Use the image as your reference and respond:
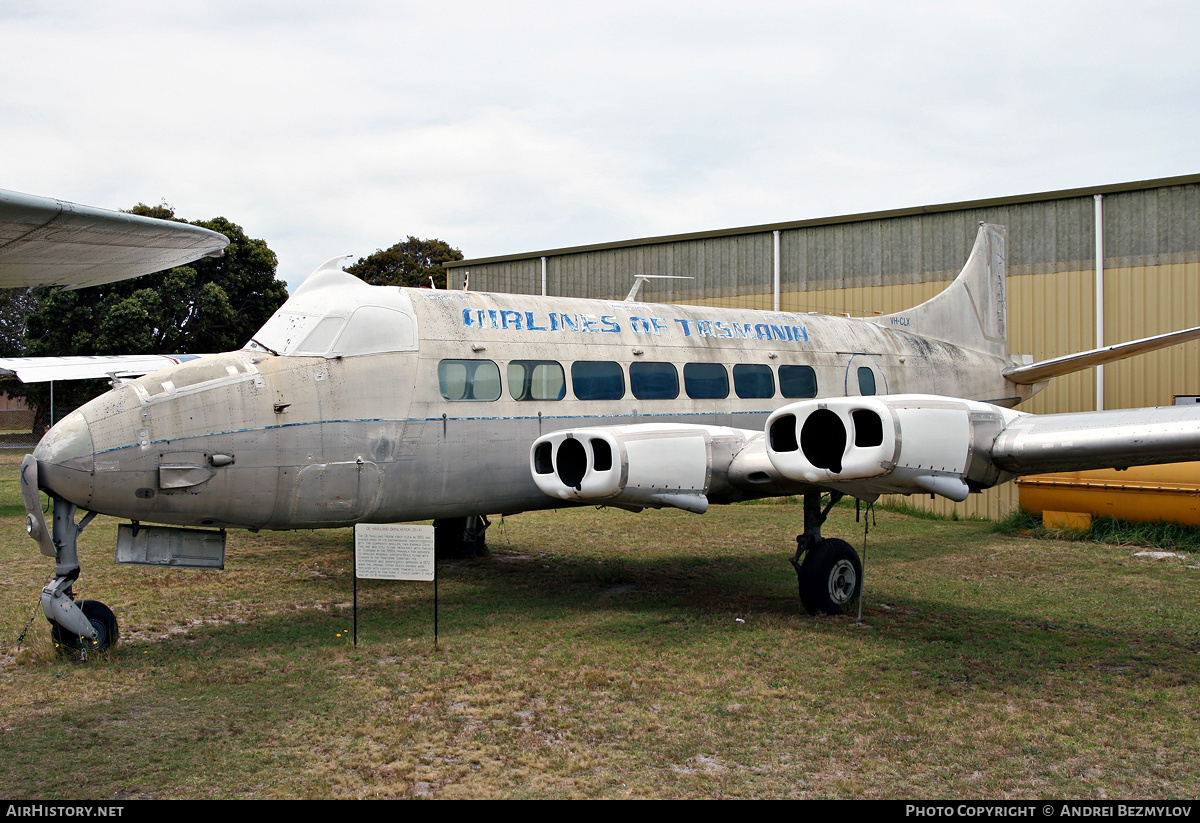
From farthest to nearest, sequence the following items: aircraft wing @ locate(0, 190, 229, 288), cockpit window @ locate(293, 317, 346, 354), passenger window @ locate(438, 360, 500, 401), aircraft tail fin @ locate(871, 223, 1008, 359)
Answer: aircraft tail fin @ locate(871, 223, 1008, 359)
passenger window @ locate(438, 360, 500, 401)
aircraft wing @ locate(0, 190, 229, 288)
cockpit window @ locate(293, 317, 346, 354)

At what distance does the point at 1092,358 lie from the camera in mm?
13297

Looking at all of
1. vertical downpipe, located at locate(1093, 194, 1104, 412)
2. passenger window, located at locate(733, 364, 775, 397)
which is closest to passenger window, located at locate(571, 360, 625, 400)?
passenger window, located at locate(733, 364, 775, 397)

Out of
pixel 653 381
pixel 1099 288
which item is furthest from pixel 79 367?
pixel 1099 288

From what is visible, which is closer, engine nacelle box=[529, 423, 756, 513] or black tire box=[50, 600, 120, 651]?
black tire box=[50, 600, 120, 651]

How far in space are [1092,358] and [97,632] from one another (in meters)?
13.2

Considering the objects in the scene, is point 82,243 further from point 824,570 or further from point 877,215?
point 877,215

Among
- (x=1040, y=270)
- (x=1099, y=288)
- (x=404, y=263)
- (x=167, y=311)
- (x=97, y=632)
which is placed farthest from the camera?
(x=404, y=263)

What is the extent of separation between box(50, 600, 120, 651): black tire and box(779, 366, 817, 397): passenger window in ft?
27.5

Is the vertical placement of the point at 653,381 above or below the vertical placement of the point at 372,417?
above

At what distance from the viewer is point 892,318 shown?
47.4 feet

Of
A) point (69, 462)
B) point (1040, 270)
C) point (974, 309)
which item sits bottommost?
point (69, 462)

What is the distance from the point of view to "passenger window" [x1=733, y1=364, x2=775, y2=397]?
39.1 ft

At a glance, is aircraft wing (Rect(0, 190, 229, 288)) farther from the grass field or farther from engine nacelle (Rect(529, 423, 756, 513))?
engine nacelle (Rect(529, 423, 756, 513))

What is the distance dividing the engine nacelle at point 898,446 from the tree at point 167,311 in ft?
112
